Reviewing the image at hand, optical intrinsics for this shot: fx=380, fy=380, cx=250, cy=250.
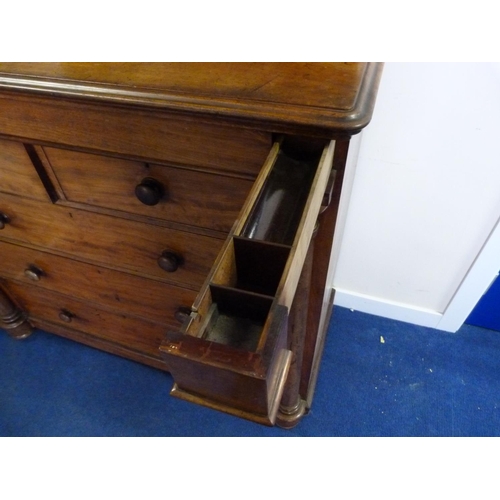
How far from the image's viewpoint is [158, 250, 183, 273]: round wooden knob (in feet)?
2.35

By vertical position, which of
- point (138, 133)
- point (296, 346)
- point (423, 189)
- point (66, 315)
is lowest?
point (66, 315)

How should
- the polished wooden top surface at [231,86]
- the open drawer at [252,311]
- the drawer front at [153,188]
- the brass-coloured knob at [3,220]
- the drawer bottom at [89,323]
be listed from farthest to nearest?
the drawer bottom at [89,323], the brass-coloured knob at [3,220], the drawer front at [153,188], the polished wooden top surface at [231,86], the open drawer at [252,311]

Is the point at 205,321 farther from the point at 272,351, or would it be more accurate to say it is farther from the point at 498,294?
the point at 498,294

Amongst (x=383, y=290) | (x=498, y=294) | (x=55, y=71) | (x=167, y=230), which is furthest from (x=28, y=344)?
(x=498, y=294)

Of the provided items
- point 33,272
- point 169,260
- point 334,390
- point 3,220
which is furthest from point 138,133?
point 334,390

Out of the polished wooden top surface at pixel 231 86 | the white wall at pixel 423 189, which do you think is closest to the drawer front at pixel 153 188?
the polished wooden top surface at pixel 231 86

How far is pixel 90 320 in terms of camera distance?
3.64 feet

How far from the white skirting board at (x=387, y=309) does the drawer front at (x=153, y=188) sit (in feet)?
2.65

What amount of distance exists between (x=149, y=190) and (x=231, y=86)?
0.70 feet

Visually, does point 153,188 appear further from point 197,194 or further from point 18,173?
point 18,173

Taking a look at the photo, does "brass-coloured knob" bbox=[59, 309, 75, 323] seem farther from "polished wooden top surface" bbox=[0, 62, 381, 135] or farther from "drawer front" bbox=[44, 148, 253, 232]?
"polished wooden top surface" bbox=[0, 62, 381, 135]

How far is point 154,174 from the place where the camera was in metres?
0.61

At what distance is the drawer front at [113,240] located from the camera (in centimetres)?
70

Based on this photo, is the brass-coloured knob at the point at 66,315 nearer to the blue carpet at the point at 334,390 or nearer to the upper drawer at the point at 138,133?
the blue carpet at the point at 334,390
